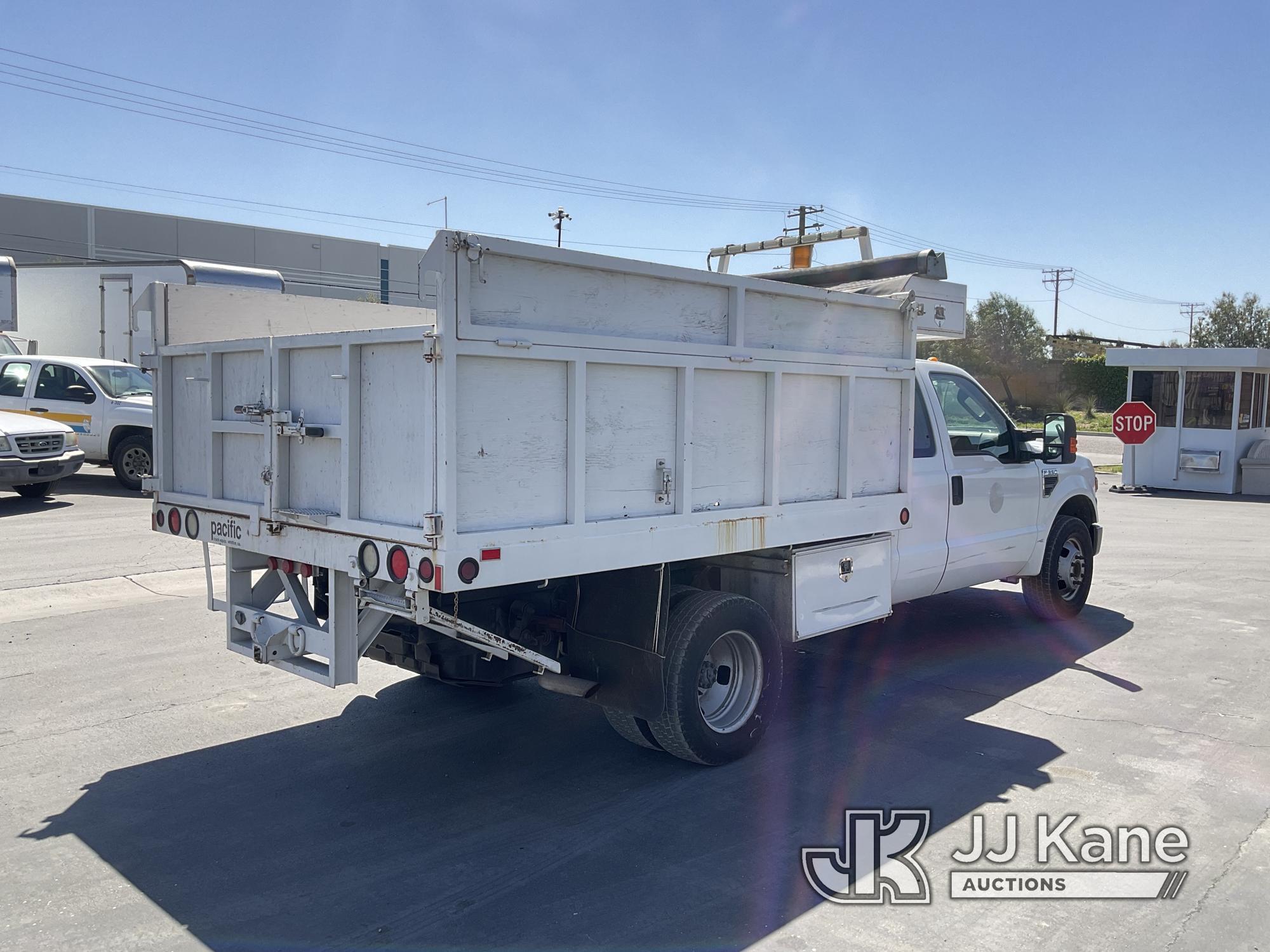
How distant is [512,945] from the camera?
3545 millimetres

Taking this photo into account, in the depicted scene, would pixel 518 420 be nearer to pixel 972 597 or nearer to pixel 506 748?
pixel 506 748

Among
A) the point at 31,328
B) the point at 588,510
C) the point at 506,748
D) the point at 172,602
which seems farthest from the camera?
the point at 31,328

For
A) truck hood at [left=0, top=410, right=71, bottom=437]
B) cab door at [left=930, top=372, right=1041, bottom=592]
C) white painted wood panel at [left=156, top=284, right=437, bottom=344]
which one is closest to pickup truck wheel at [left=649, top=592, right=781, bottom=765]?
white painted wood panel at [left=156, top=284, right=437, bottom=344]

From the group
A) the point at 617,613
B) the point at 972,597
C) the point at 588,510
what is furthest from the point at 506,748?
the point at 972,597

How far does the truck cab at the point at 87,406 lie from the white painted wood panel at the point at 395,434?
504 inches

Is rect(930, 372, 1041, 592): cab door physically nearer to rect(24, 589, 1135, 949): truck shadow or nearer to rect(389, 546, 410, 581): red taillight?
rect(24, 589, 1135, 949): truck shadow

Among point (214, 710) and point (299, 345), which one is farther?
point (214, 710)

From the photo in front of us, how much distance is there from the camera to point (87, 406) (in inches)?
620

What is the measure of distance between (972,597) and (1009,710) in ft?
12.1

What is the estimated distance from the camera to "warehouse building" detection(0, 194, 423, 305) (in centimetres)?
4188

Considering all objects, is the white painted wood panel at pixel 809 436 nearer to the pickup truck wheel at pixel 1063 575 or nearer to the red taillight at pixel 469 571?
the red taillight at pixel 469 571

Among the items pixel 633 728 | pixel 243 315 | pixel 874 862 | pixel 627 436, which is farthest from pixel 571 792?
pixel 243 315

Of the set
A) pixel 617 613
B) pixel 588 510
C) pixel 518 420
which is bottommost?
pixel 617 613

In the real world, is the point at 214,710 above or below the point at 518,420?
below
